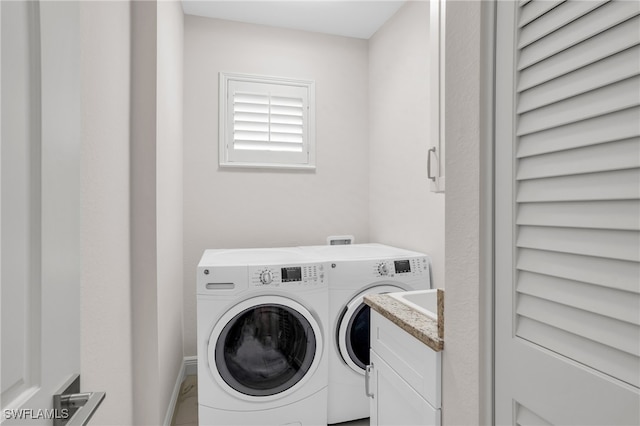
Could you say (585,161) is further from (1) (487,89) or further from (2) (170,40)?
(2) (170,40)

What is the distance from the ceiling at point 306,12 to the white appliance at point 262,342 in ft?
5.86

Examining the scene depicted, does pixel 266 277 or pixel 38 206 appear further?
pixel 266 277

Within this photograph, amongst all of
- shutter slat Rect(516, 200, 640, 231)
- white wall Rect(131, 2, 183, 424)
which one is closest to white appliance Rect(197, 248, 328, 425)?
white wall Rect(131, 2, 183, 424)

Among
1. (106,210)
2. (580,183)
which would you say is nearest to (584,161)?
(580,183)

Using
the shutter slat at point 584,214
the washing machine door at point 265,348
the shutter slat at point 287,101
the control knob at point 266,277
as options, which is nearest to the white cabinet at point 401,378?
the shutter slat at point 584,214

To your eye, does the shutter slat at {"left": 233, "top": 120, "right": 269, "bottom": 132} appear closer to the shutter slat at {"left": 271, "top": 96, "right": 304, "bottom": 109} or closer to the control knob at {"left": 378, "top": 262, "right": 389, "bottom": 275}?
the shutter slat at {"left": 271, "top": 96, "right": 304, "bottom": 109}

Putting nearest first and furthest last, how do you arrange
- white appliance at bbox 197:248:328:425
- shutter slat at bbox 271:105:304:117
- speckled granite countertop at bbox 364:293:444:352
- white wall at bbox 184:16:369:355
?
speckled granite countertop at bbox 364:293:444:352
white appliance at bbox 197:248:328:425
white wall at bbox 184:16:369:355
shutter slat at bbox 271:105:304:117

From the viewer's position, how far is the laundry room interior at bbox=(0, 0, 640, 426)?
525 mm

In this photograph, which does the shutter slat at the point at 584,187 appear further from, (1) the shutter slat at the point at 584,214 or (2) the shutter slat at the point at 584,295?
(2) the shutter slat at the point at 584,295

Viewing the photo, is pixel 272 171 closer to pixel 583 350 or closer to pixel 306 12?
pixel 306 12

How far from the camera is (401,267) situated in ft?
6.78

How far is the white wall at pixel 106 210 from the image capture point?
102 cm

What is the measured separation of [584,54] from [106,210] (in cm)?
134

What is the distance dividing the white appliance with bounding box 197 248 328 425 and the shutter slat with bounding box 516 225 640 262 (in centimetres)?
133
